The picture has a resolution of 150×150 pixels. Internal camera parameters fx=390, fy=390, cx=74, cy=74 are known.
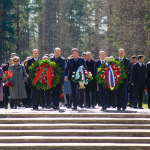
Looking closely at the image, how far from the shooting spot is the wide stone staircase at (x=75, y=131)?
1001cm

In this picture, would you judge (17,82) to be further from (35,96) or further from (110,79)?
(110,79)

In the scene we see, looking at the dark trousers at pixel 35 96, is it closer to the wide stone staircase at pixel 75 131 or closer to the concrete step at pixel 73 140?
the wide stone staircase at pixel 75 131

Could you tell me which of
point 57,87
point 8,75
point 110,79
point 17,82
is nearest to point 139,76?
point 110,79

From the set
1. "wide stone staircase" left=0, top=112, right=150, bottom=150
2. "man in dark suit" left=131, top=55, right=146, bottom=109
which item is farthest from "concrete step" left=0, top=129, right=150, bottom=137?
"man in dark suit" left=131, top=55, right=146, bottom=109

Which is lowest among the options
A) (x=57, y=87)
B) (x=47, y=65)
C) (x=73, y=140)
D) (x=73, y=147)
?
(x=73, y=147)

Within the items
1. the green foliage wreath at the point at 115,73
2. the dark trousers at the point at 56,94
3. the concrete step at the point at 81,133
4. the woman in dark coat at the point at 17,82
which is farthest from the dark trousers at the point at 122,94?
the woman in dark coat at the point at 17,82

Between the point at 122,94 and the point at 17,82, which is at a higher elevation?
the point at 17,82

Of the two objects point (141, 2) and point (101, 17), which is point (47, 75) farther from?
point (101, 17)

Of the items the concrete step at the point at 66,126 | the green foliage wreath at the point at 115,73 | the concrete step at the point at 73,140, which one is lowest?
the concrete step at the point at 73,140

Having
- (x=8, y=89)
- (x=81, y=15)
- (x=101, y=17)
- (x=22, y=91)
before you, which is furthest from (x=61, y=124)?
(x=81, y=15)

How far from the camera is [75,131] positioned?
1087cm

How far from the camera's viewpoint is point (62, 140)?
10453mm

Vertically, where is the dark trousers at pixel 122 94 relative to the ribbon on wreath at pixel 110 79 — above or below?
below

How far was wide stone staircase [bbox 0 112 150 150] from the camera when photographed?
1001 centimetres
